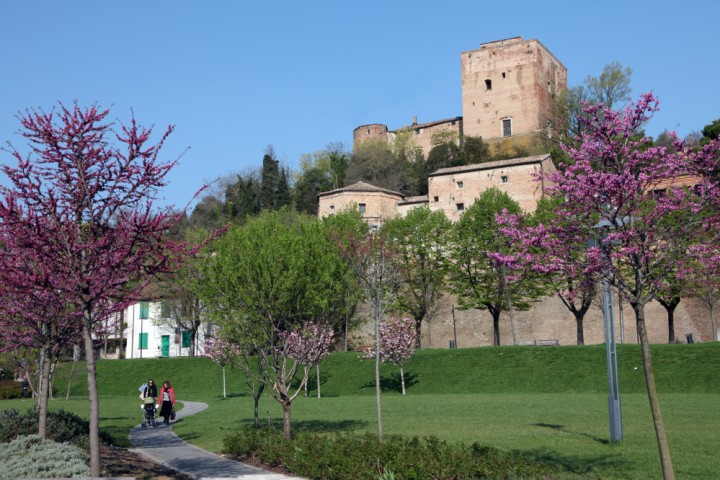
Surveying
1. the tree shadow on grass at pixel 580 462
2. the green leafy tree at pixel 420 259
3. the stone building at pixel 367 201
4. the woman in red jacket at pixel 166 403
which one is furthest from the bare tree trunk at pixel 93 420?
the stone building at pixel 367 201

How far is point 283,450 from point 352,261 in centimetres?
630

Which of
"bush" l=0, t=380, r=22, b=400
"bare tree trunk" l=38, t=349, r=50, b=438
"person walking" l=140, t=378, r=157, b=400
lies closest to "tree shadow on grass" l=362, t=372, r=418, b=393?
"person walking" l=140, t=378, r=157, b=400

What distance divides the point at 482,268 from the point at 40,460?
1738 inches

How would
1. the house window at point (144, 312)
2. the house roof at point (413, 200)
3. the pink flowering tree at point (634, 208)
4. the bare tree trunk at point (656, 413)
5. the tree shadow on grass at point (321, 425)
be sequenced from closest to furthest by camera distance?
1. the bare tree trunk at point (656, 413)
2. the pink flowering tree at point (634, 208)
3. the tree shadow on grass at point (321, 425)
4. the house window at point (144, 312)
5. the house roof at point (413, 200)

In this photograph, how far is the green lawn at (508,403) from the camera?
15180 millimetres

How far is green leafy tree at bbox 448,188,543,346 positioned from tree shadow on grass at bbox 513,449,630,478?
34.7 meters

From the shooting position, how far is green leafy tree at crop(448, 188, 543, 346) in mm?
50469

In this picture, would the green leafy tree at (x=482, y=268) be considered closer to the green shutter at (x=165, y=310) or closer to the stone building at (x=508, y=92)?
the green shutter at (x=165, y=310)

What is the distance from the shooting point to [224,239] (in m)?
19.4

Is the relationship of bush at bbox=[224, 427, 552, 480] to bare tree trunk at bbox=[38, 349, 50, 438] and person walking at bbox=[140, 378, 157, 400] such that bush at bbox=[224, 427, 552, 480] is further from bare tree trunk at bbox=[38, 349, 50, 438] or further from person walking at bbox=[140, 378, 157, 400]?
person walking at bbox=[140, 378, 157, 400]

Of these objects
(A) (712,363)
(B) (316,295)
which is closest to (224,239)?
(B) (316,295)

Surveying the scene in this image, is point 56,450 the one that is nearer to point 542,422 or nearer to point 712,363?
point 542,422

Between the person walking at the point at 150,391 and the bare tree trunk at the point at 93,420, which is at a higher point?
the bare tree trunk at the point at 93,420

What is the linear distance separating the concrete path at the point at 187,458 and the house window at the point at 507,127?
7717 centimetres
